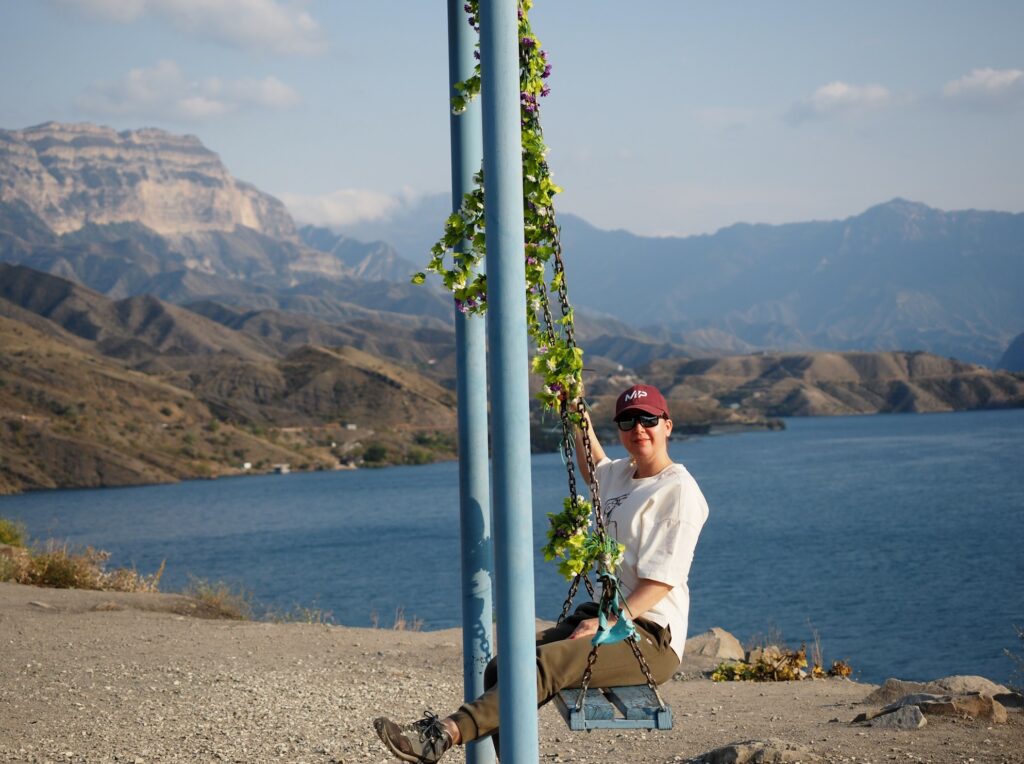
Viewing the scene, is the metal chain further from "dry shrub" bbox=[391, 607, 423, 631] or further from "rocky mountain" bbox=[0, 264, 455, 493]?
"rocky mountain" bbox=[0, 264, 455, 493]

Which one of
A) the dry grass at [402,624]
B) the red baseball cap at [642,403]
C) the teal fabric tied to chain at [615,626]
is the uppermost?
the red baseball cap at [642,403]

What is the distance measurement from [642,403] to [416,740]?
1672mm

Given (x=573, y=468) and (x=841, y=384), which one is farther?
(x=841, y=384)

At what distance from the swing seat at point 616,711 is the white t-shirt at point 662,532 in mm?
391

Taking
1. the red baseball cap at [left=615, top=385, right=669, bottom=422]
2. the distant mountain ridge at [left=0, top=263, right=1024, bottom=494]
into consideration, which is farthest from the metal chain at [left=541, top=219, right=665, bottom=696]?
the distant mountain ridge at [left=0, top=263, right=1024, bottom=494]

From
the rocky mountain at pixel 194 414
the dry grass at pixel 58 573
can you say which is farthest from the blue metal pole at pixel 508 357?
the rocky mountain at pixel 194 414

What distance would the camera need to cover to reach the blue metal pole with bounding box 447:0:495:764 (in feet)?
16.4

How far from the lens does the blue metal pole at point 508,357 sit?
154 inches

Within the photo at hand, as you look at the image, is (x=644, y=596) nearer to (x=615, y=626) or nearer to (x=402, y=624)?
(x=615, y=626)

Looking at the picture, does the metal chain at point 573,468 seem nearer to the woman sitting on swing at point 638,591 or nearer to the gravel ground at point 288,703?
the woman sitting on swing at point 638,591

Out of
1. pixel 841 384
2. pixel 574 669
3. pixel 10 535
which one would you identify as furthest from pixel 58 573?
pixel 841 384

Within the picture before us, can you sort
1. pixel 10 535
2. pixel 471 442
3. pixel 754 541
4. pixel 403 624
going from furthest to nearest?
pixel 754 541, pixel 10 535, pixel 403 624, pixel 471 442

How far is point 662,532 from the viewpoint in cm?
486

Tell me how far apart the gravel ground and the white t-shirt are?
221 centimetres
